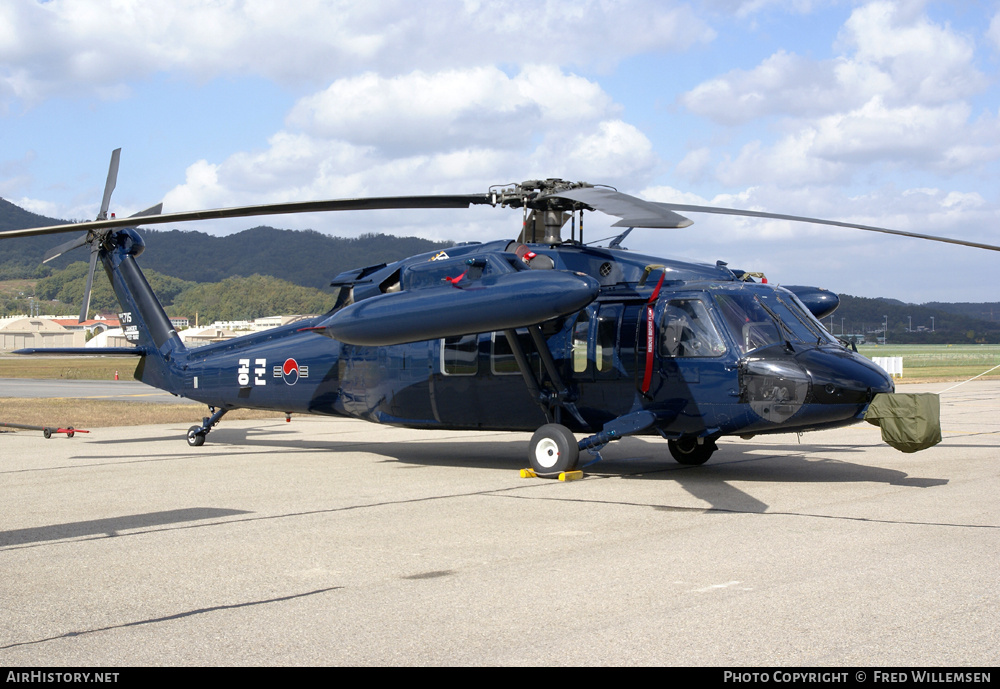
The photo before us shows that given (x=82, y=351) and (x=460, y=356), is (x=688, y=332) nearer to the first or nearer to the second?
(x=460, y=356)

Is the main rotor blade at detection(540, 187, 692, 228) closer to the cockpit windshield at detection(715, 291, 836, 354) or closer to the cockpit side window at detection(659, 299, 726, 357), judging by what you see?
the cockpit side window at detection(659, 299, 726, 357)

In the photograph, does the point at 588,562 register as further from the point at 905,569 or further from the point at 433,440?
the point at 433,440

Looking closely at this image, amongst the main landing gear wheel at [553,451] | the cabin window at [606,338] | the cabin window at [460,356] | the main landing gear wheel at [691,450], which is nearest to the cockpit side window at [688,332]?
the cabin window at [606,338]

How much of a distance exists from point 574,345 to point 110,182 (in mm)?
8505

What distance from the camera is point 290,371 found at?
14.8 meters

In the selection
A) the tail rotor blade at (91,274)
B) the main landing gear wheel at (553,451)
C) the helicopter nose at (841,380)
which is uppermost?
the tail rotor blade at (91,274)

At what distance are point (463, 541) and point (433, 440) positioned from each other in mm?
10583

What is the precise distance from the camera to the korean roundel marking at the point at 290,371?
14.8 meters

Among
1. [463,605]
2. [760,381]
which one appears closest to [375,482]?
[760,381]

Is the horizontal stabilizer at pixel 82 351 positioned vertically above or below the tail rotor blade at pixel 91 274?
below

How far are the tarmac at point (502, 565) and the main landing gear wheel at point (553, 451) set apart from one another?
0.20 metres

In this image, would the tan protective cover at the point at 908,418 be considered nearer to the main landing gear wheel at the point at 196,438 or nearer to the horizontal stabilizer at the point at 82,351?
the main landing gear wheel at the point at 196,438

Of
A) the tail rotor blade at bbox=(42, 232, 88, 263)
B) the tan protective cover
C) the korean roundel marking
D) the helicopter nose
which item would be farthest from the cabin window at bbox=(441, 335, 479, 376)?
the tail rotor blade at bbox=(42, 232, 88, 263)

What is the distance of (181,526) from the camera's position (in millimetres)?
8398
